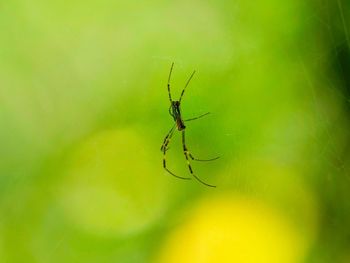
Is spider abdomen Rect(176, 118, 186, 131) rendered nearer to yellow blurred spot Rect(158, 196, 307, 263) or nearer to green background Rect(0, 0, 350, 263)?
green background Rect(0, 0, 350, 263)

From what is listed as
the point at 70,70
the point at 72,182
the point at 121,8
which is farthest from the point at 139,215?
the point at 121,8

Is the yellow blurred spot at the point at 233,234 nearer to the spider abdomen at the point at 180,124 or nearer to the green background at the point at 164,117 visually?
the green background at the point at 164,117

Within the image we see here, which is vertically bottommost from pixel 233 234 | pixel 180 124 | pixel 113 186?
pixel 233 234

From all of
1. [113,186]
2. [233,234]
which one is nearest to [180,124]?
[233,234]

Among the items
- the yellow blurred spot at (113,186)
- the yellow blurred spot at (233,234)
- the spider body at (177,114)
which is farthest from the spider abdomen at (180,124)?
the yellow blurred spot at (233,234)

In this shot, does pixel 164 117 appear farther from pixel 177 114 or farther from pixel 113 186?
pixel 113 186

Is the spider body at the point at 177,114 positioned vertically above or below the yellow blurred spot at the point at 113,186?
above

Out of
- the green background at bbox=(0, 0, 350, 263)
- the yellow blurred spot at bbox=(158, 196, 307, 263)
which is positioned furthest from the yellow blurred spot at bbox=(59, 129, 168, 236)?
the yellow blurred spot at bbox=(158, 196, 307, 263)
